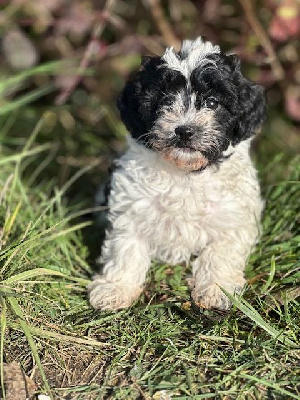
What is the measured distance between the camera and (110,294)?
182 inches

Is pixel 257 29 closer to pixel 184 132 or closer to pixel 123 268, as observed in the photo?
pixel 184 132

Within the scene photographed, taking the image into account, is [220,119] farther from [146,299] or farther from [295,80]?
[295,80]

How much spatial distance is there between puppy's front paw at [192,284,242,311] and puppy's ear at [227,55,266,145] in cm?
106

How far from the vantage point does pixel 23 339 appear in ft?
13.3

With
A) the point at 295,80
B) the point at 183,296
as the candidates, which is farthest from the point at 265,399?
the point at 295,80

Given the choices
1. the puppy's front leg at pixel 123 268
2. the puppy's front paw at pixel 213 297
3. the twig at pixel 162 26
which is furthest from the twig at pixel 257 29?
the puppy's front paw at pixel 213 297

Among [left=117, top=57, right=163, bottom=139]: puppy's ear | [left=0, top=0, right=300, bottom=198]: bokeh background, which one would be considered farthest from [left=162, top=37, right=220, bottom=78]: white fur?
[left=0, top=0, right=300, bottom=198]: bokeh background

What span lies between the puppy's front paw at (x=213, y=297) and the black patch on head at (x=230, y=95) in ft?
3.48

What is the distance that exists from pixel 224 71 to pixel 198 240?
1.29 m

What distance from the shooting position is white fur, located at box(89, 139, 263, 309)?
4617 mm

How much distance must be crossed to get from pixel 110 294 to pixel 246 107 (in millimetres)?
1668

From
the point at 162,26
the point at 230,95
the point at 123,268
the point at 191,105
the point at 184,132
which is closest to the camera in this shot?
the point at 184,132

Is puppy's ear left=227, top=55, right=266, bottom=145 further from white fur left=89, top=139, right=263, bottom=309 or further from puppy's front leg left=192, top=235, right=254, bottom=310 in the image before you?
puppy's front leg left=192, top=235, right=254, bottom=310

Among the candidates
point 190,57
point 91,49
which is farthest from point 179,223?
point 91,49
